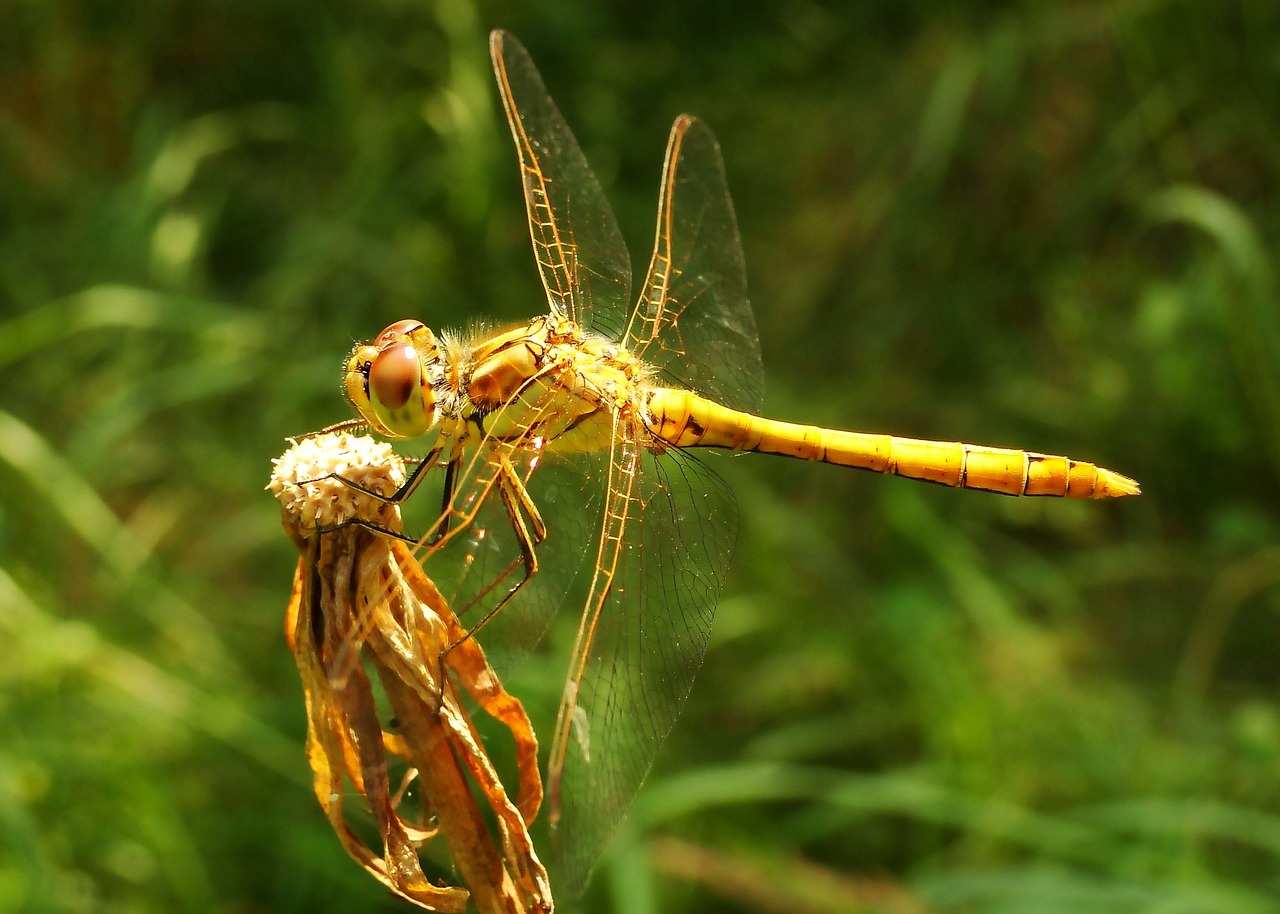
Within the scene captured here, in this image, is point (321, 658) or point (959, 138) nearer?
point (321, 658)

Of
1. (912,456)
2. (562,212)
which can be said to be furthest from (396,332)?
(912,456)

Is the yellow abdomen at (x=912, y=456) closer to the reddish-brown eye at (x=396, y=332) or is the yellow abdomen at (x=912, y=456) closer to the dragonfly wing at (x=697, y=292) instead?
the dragonfly wing at (x=697, y=292)

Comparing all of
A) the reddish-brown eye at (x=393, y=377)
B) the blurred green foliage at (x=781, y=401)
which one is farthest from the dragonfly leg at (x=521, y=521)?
the blurred green foliage at (x=781, y=401)

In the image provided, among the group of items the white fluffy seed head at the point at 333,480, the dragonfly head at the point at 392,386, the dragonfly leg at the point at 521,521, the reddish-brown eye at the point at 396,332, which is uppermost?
the reddish-brown eye at the point at 396,332

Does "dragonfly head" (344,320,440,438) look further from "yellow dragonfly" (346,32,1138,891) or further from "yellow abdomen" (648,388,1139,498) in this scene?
"yellow abdomen" (648,388,1139,498)

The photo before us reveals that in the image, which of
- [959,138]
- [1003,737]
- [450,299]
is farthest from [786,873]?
[959,138]

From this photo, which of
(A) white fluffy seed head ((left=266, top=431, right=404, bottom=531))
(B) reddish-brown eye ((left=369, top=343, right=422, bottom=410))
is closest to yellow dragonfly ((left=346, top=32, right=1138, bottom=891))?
(B) reddish-brown eye ((left=369, top=343, right=422, bottom=410))

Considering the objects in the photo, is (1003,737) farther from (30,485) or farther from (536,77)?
(30,485)
